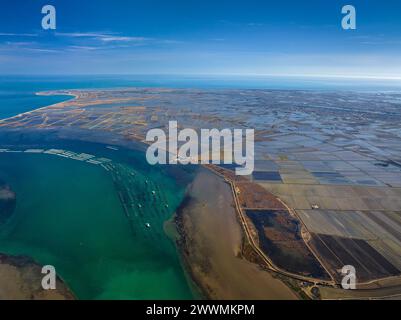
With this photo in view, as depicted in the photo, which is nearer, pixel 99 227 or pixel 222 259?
pixel 222 259

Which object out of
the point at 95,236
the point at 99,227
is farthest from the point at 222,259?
the point at 99,227

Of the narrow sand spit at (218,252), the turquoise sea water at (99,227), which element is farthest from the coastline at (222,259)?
the turquoise sea water at (99,227)

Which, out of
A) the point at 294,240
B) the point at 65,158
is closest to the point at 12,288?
the point at 294,240

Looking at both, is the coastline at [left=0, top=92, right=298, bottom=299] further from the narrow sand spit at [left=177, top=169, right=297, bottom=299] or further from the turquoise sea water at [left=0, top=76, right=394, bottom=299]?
the turquoise sea water at [left=0, top=76, right=394, bottom=299]

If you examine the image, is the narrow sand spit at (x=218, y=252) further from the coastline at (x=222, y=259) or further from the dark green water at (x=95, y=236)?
the dark green water at (x=95, y=236)

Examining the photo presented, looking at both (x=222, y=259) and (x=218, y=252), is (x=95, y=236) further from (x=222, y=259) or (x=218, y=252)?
(x=222, y=259)

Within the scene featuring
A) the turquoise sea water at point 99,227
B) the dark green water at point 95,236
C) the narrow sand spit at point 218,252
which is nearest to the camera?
the narrow sand spit at point 218,252
